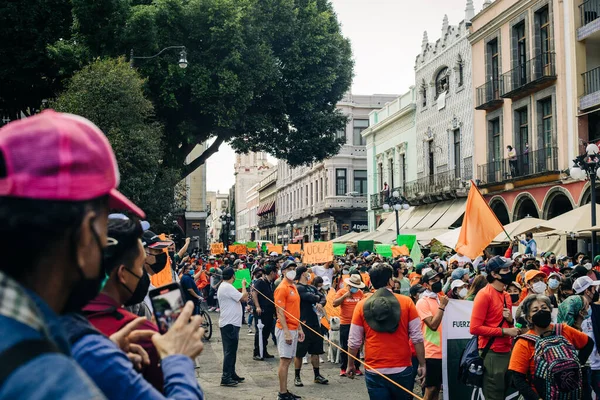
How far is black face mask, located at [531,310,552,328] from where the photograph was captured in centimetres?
607

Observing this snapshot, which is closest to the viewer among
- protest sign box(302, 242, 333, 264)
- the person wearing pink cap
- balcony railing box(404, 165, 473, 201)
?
the person wearing pink cap

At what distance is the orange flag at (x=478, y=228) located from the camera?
13.8 m

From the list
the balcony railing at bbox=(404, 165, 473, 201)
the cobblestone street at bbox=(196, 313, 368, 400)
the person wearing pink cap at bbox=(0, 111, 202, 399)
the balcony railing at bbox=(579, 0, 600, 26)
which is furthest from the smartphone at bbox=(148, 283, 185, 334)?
the balcony railing at bbox=(404, 165, 473, 201)

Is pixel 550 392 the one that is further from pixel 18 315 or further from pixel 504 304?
pixel 18 315

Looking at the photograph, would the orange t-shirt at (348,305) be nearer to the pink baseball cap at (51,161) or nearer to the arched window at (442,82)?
the pink baseball cap at (51,161)

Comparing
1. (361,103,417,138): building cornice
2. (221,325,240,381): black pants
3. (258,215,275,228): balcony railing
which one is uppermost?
(361,103,417,138): building cornice

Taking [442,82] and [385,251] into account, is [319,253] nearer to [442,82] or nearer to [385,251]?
[385,251]

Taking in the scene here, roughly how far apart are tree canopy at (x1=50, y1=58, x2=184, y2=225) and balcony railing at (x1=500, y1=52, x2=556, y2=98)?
15308 mm

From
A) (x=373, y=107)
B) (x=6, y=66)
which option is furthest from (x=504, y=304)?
(x=373, y=107)

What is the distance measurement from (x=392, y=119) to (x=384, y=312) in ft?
126

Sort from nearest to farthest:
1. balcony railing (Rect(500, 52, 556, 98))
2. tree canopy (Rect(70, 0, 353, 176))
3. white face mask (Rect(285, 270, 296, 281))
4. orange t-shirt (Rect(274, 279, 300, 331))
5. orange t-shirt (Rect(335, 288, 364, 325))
A: orange t-shirt (Rect(274, 279, 300, 331))
white face mask (Rect(285, 270, 296, 281))
orange t-shirt (Rect(335, 288, 364, 325))
tree canopy (Rect(70, 0, 353, 176))
balcony railing (Rect(500, 52, 556, 98))

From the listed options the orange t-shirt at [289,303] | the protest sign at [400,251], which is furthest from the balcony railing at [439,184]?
the orange t-shirt at [289,303]

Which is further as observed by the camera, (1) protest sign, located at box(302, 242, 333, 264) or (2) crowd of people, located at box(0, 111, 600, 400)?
(1) protest sign, located at box(302, 242, 333, 264)

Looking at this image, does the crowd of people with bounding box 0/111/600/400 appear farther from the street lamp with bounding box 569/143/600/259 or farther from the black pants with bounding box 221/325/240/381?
the street lamp with bounding box 569/143/600/259
